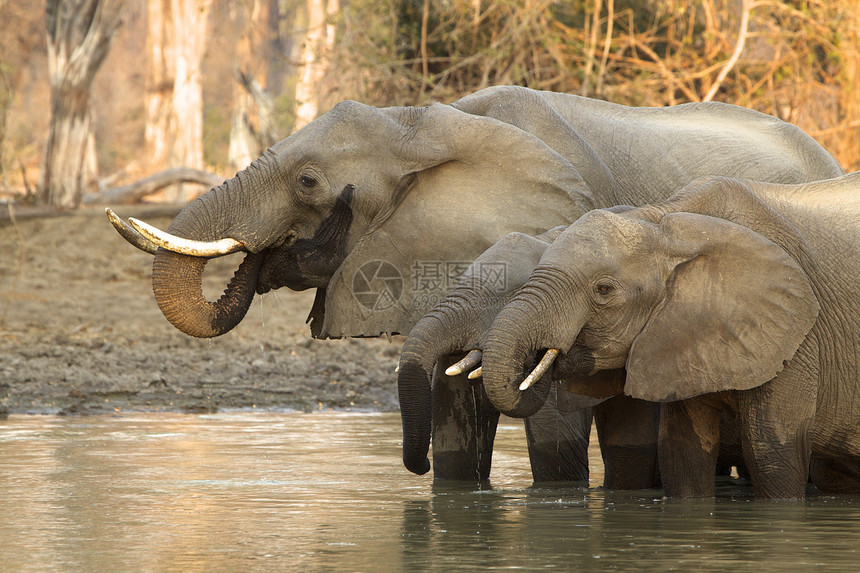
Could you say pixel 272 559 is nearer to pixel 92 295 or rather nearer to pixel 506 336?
pixel 506 336

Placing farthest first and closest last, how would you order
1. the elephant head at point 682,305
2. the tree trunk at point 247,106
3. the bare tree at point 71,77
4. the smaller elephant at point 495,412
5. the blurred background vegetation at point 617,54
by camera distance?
the tree trunk at point 247,106 → the bare tree at point 71,77 → the blurred background vegetation at point 617,54 → the smaller elephant at point 495,412 → the elephant head at point 682,305

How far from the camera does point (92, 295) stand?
13648 mm

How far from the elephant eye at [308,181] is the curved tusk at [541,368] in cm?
163

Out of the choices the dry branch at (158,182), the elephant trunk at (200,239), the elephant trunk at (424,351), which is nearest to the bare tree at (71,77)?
the dry branch at (158,182)

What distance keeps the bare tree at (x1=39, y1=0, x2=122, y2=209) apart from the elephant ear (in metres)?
12.9

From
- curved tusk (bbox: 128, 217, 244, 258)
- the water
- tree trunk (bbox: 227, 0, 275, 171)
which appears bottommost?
the water

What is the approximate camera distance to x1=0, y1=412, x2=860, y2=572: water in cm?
498

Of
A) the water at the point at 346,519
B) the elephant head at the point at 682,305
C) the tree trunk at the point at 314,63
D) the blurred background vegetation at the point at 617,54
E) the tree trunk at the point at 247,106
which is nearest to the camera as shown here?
the water at the point at 346,519

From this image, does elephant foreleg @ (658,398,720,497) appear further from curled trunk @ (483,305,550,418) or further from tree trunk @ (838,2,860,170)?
tree trunk @ (838,2,860,170)

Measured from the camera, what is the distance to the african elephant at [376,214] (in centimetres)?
691

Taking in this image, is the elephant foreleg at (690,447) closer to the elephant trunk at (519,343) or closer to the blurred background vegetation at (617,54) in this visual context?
the elephant trunk at (519,343)

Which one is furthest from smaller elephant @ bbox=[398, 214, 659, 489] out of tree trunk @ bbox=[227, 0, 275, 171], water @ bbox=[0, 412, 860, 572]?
tree trunk @ bbox=[227, 0, 275, 171]

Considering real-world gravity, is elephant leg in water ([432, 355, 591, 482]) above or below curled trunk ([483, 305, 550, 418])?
below

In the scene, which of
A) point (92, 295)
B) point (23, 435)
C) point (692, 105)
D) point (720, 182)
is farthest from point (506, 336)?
point (92, 295)
